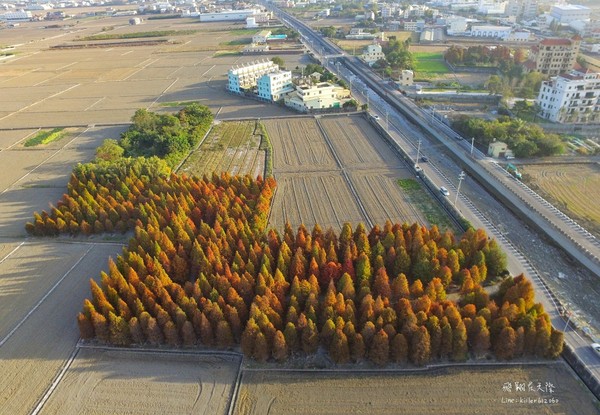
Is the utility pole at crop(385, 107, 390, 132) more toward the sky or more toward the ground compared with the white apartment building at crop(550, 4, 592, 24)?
more toward the ground

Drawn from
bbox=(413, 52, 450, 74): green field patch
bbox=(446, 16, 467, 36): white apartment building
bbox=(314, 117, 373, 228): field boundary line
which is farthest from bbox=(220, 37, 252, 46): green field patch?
bbox=(314, 117, 373, 228): field boundary line

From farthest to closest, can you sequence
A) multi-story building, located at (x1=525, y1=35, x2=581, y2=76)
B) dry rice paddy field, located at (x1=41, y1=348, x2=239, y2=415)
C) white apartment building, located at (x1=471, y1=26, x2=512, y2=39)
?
white apartment building, located at (x1=471, y1=26, x2=512, y2=39), multi-story building, located at (x1=525, y1=35, x2=581, y2=76), dry rice paddy field, located at (x1=41, y1=348, x2=239, y2=415)

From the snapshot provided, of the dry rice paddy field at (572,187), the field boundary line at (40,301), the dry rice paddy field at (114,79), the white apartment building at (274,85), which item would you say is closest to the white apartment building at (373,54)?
the dry rice paddy field at (114,79)

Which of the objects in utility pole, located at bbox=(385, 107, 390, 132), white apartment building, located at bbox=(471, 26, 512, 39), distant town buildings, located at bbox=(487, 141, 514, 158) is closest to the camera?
distant town buildings, located at bbox=(487, 141, 514, 158)

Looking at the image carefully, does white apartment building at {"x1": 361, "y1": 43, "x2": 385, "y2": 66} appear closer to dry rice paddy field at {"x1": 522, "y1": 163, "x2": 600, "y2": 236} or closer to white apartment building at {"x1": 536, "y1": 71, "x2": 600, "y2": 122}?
white apartment building at {"x1": 536, "y1": 71, "x2": 600, "y2": 122}

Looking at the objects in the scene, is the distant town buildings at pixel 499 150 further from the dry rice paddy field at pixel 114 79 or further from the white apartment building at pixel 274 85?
the white apartment building at pixel 274 85

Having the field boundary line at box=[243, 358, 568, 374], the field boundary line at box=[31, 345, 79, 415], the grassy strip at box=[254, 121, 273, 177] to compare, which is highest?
the grassy strip at box=[254, 121, 273, 177]
